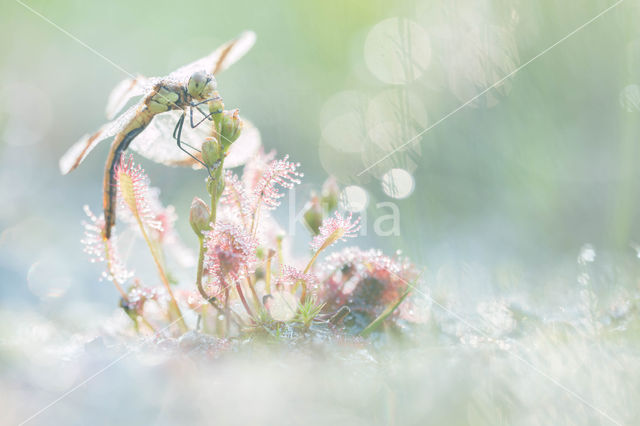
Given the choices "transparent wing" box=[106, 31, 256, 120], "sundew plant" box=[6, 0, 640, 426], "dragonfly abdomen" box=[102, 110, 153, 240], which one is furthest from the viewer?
"transparent wing" box=[106, 31, 256, 120]

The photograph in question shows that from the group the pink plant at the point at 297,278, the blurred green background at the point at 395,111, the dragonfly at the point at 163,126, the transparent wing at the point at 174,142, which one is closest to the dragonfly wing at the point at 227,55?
the dragonfly at the point at 163,126

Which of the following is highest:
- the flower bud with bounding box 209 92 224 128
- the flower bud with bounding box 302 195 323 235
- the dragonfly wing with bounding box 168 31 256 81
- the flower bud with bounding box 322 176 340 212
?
the dragonfly wing with bounding box 168 31 256 81

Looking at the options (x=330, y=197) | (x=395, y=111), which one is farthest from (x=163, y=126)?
(x=395, y=111)

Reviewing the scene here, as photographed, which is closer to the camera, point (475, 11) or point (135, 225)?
point (135, 225)

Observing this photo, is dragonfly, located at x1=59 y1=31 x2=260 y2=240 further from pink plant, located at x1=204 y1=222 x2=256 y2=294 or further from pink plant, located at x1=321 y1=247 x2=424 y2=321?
pink plant, located at x1=321 y1=247 x2=424 y2=321

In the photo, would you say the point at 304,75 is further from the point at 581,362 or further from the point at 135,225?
the point at 581,362

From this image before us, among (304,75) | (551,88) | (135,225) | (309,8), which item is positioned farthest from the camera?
(304,75)

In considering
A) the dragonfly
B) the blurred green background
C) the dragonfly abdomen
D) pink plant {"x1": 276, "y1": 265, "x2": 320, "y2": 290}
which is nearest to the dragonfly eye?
the dragonfly

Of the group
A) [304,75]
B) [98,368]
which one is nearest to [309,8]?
[304,75]
